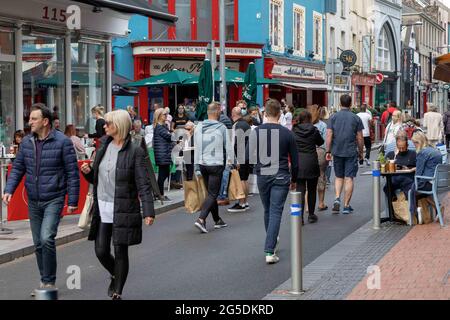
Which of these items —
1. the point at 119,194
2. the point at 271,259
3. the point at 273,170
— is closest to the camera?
the point at 119,194

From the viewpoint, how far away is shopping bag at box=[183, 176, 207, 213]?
11961mm

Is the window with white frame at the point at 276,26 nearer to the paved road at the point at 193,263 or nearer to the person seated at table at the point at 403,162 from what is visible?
the paved road at the point at 193,263

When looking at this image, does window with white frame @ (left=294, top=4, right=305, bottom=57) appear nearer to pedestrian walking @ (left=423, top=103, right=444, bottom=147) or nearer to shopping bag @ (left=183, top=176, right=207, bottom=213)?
pedestrian walking @ (left=423, top=103, right=444, bottom=147)

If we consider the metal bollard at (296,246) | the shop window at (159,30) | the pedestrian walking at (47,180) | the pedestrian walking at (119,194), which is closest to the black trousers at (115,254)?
the pedestrian walking at (119,194)

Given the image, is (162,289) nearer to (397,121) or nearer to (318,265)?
(318,265)

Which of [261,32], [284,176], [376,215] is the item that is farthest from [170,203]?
[261,32]

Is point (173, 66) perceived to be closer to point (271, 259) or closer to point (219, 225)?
point (219, 225)

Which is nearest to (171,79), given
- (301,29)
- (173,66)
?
(173,66)

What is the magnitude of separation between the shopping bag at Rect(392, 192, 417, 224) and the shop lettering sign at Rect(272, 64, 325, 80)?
20.9m

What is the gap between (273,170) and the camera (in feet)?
30.5

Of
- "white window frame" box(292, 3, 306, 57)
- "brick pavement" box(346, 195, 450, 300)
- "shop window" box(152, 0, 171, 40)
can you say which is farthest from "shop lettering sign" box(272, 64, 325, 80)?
"brick pavement" box(346, 195, 450, 300)

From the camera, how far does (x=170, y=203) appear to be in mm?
14680

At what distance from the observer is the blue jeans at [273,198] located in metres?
9.16

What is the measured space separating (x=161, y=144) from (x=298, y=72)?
21278mm
